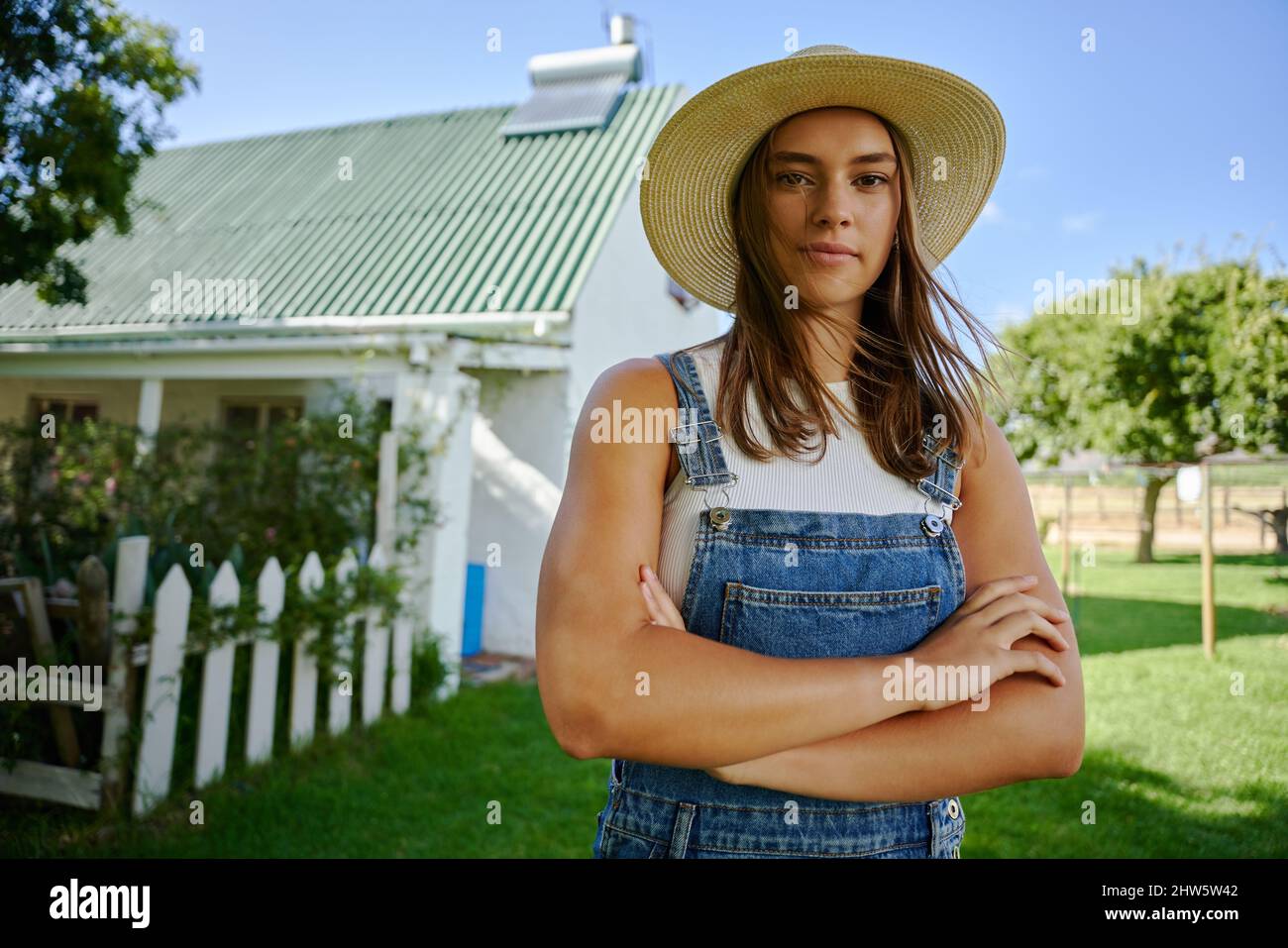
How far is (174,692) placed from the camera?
3885mm

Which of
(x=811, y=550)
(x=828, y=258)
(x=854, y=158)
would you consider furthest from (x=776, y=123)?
(x=811, y=550)

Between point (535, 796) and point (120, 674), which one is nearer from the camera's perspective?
point (120, 674)

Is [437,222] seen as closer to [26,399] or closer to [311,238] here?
[311,238]

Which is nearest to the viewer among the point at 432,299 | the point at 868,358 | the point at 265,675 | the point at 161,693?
the point at 868,358

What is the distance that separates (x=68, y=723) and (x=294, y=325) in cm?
483

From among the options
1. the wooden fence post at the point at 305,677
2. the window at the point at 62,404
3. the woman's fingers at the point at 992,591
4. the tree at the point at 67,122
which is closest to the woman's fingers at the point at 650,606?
the woman's fingers at the point at 992,591

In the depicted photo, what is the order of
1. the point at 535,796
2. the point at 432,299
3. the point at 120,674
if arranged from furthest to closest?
the point at 432,299 < the point at 535,796 < the point at 120,674

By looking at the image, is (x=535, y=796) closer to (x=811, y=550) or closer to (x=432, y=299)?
(x=811, y=550)

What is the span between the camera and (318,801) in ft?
13.5

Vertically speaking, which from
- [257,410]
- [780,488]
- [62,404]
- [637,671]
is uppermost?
[62,404]

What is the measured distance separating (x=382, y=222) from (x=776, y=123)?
29.3 ft

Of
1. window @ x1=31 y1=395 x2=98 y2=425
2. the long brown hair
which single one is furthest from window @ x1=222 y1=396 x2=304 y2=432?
the long brown hair
